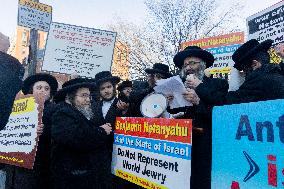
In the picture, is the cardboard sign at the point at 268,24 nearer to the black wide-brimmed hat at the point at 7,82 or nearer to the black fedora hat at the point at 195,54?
the black fedora hat at the point at 195,54

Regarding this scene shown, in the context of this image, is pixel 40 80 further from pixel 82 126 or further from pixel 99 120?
pixel 82 126

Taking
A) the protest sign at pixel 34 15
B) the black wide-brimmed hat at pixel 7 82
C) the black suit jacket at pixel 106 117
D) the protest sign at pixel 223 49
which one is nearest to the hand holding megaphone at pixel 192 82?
the black suit jacket at pixel 106 117

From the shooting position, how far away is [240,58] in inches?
124

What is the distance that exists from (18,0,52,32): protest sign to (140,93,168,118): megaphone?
3417 mm

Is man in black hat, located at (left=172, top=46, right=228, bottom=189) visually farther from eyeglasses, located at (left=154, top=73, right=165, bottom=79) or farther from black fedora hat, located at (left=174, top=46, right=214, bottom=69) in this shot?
eyeglasses, located at (left=154, top=73, right=165, bottom=79)

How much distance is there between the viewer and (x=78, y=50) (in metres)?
5.48

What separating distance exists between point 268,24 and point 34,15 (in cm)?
389

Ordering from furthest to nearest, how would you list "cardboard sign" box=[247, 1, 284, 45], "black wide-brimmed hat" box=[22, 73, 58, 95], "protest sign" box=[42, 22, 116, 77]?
"protest sign" box=[42, 22, 116, 77] < "black wide-brimmed hat" box=[22, 73, 58, 95] < "cardboard sign" box=[247, 1, 284, 45]

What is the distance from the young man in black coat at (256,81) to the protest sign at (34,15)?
12.8ft

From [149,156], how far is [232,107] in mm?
974

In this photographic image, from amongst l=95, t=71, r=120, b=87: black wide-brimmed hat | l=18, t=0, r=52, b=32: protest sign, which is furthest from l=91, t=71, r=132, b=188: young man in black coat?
l=18, t=0, r=52, b=32: protest sign

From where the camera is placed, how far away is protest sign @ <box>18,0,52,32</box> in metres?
5.74

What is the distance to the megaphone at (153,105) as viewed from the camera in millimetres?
2943

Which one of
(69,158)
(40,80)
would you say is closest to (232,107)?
(69,158)
